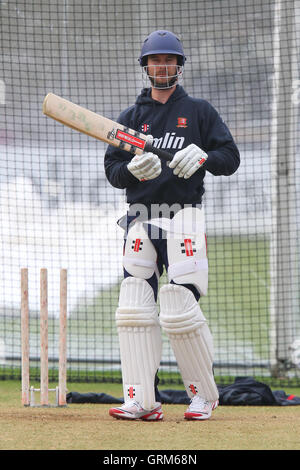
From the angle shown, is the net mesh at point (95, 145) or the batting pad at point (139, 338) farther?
the net mesh at point (95, 145)

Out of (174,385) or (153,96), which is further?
(174,385)

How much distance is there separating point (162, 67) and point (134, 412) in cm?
136

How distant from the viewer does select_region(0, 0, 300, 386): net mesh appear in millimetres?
5398

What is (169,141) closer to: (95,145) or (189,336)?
(189,336)

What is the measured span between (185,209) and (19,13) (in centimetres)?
306

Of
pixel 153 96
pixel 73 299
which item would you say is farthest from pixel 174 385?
pixel 153 96

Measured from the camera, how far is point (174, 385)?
4.84 metres

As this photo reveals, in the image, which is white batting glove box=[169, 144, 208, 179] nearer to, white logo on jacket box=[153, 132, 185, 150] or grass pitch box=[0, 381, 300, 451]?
white logo on jacket box=[153, 132, 185, 150]

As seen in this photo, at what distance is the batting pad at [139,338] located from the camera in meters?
2.99

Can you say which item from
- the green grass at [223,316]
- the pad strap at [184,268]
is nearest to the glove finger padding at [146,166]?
the pad strap at [184,268]

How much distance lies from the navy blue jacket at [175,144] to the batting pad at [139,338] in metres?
0.37

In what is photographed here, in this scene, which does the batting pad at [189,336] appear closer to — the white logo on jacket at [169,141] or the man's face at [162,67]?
the white logo on jacket at [169,141]

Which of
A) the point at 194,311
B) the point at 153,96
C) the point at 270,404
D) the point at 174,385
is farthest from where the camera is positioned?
the point at 174,385

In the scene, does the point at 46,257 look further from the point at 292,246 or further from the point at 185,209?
the point at 185,209
